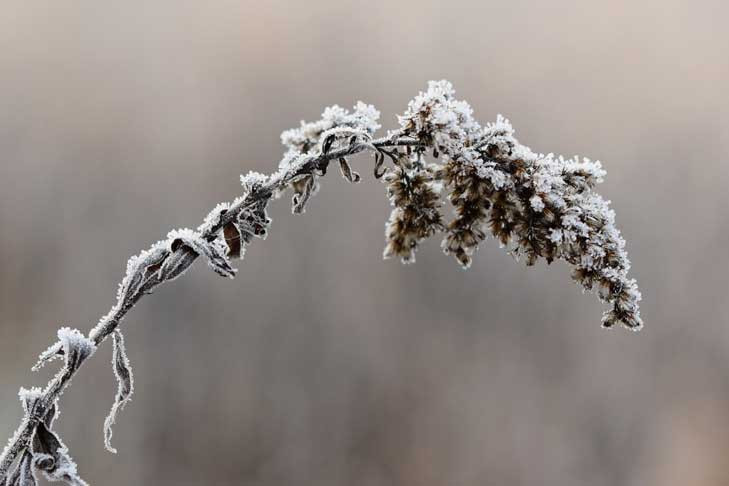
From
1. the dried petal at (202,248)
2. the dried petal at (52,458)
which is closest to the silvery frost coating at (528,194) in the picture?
the dried petal at (202,248)

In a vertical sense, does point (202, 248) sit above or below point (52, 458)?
above

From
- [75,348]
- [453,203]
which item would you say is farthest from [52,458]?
[453,203]

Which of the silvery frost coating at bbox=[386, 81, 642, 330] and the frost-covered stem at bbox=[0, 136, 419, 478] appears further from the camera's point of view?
the silvery frost coating at bbox=[386, 81, 642, 330]

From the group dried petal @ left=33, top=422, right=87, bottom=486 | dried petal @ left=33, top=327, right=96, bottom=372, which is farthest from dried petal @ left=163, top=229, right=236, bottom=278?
dried petal @ left=33, top=422, right=87, bottom=486

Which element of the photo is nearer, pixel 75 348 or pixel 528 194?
pixel 75 348

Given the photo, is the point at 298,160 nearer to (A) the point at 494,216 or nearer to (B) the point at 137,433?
(A) the point at 494,216

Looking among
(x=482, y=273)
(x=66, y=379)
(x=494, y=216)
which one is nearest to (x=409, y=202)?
(x=494, y=216)

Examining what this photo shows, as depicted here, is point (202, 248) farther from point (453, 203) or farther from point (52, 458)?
point (453, 203)

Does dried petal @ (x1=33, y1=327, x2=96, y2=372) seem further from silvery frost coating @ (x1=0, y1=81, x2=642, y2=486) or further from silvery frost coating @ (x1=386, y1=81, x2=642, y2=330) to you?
silvery frost coating @ (x1=386, y1=81, x2=642, y2=330)

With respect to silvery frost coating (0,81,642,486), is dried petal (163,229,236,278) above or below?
below
